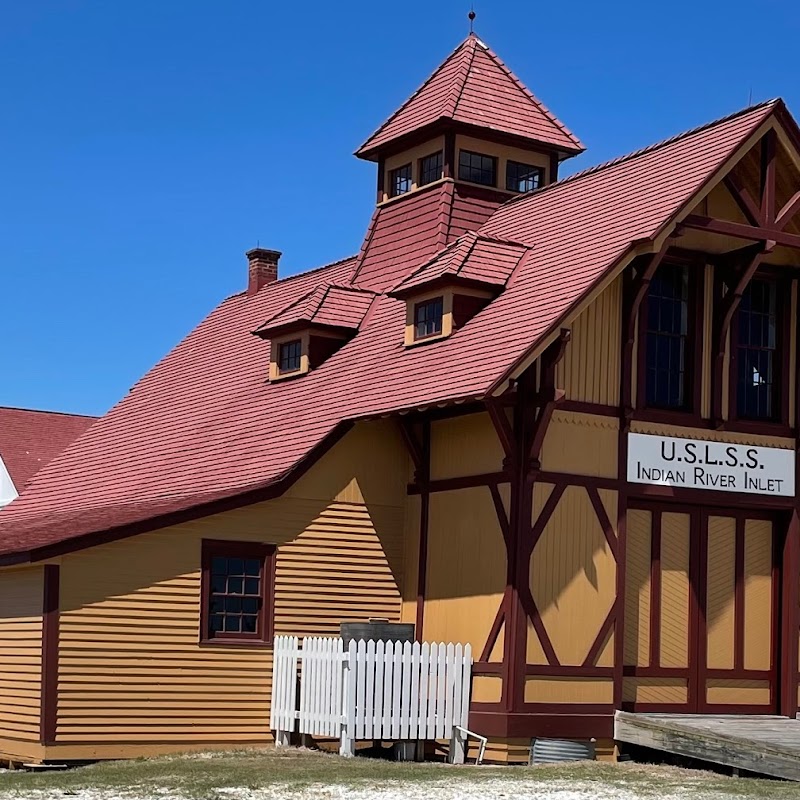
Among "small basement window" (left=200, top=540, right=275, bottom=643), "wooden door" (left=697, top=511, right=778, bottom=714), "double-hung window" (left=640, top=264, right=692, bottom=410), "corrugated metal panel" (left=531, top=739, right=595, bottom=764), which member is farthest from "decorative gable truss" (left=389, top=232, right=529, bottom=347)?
"corrugated metal panel" (left=531, top=739, right=595, bottom=764)

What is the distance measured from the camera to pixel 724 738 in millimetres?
20203

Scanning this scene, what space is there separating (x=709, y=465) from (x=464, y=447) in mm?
3438

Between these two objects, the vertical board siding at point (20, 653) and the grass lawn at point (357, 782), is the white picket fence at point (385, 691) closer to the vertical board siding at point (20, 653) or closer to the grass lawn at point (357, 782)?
the grass lawn at point (357, 782)

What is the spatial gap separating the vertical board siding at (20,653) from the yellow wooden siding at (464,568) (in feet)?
17.8

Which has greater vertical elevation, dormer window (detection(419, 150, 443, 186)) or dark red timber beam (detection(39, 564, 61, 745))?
dormer window (detection(419, 150, 443, 186))

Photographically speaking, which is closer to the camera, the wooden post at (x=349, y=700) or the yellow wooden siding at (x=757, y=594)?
the wooden post at (x=349, y=700)

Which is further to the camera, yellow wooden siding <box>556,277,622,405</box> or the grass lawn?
yellow wooden siding <box>556,277,622,405</box>

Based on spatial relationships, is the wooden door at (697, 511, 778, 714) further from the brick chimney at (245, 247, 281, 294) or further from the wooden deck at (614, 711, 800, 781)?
the brick chimney at (245, 247, 281, 294)

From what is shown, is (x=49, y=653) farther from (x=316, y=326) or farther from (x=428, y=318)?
(x=316, y=326)

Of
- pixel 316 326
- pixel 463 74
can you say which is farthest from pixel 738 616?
pixel 463 74

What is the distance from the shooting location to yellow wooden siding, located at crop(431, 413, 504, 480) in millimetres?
22422

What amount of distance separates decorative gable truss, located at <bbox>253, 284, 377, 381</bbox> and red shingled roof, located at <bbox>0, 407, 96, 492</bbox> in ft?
67.4

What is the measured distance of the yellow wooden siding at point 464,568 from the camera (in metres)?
22.2

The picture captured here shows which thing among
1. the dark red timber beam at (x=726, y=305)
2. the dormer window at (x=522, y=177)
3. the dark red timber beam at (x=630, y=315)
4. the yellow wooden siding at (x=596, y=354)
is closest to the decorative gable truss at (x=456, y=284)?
the yellow wooden siding at (x=596, y=354)
